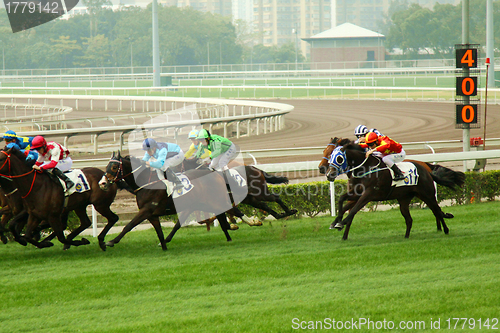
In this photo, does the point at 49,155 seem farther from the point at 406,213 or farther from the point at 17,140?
the point at 406,213

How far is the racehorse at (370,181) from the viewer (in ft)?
21.5

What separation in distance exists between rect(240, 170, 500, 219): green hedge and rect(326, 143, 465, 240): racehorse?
1.53 m

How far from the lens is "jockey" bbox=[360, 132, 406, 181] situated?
22.0 feet

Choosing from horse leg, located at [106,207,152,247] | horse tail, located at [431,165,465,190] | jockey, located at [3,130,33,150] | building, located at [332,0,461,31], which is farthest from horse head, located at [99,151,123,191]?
building, located at [332,0,461,31]

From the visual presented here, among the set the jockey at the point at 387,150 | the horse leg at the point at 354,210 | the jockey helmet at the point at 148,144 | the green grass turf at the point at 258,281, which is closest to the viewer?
the green grass turf at the point at 258,281

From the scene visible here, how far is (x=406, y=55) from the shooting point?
60344mm

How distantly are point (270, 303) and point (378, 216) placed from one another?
4102 mm

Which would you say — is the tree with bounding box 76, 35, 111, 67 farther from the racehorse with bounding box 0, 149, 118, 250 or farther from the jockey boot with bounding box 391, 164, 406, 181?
the jockey boot with bounding box 391, 164, 406, 181

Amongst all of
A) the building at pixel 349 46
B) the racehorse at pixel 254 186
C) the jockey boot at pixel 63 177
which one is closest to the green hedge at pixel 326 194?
the racehorse at pixel 254 186

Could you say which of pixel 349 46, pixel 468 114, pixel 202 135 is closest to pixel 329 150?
pixel 202 135

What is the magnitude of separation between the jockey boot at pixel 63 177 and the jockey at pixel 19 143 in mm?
253

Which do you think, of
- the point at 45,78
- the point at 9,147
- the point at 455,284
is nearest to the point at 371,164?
the point at 455,284

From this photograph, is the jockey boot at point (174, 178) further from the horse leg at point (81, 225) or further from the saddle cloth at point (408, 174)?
the saddle cloth at point (408, 174)

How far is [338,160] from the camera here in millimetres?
6492
